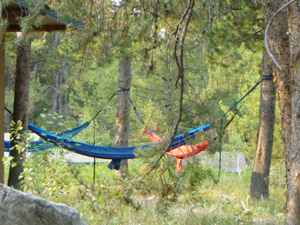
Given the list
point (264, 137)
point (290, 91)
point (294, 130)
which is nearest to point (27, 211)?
point (294, 130)

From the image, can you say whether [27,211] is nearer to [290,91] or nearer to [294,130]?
[294,130]

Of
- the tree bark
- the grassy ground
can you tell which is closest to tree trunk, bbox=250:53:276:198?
the grassy ground

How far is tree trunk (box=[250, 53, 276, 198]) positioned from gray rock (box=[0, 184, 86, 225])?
4485mm

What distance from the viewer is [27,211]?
2.25m

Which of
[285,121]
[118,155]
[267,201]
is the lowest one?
[267,201]

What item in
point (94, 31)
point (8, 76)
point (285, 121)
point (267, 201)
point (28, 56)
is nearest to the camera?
point (285, 121)

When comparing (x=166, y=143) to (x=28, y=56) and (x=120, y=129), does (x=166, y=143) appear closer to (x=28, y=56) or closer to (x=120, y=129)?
(x=28, y=56)

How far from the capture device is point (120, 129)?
Result: 8.13 m

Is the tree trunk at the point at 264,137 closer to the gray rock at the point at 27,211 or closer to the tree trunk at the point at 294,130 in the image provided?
the tree trunk at the point at 294,130

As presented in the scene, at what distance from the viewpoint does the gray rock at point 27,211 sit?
2.24 meters

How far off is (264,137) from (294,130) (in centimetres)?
334

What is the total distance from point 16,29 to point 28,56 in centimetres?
60

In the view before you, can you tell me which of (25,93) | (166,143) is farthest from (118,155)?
(166,143)

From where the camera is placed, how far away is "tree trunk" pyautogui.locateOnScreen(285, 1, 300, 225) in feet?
10.0
